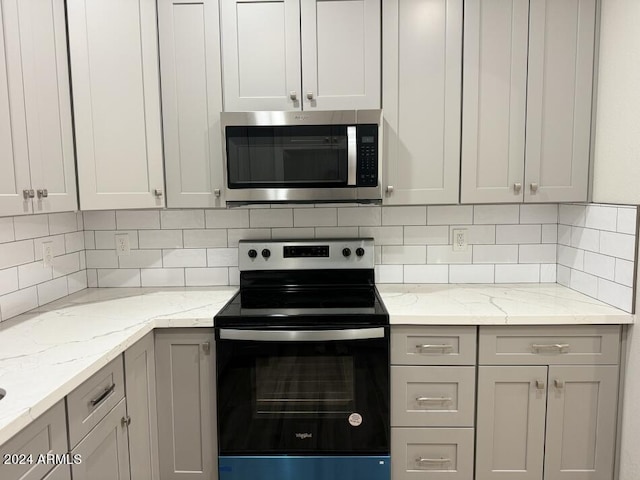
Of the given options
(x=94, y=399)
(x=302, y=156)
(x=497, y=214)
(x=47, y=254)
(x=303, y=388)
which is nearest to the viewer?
(x=94, y=399)

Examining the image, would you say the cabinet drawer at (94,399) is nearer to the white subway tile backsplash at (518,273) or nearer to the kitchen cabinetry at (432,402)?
the kitchen cabinetry at (432,402)

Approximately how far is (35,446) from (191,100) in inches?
59.3

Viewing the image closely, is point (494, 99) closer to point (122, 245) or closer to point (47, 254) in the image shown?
point (122, 245)

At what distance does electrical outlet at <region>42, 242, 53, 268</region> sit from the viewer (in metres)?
2.12

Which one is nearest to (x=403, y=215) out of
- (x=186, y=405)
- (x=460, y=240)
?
(x=460, y=240)

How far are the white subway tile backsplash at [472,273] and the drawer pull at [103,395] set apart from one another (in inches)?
68.4

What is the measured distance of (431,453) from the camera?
1936mm

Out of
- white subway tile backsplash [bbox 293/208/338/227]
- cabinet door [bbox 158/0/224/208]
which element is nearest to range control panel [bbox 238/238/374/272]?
white subway tile backsplash [bbox 293/208/338/227]

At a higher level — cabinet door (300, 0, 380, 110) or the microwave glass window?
cabinet door (300, 0, 380, 110)

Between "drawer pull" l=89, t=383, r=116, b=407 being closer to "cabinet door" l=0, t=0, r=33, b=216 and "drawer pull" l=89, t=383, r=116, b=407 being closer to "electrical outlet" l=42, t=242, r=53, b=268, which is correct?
"cabinet door" l=0, t=0, r=33, b=216

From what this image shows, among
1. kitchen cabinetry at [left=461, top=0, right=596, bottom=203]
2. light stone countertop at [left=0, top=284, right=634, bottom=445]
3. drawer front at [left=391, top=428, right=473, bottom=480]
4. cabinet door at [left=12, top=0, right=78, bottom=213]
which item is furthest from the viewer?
kitchen cabinetry at [left=461, top=0, right=596, bottom=203]

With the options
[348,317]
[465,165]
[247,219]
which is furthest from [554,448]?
[247,219]

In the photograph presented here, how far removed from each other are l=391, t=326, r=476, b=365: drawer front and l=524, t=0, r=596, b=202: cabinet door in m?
0.76

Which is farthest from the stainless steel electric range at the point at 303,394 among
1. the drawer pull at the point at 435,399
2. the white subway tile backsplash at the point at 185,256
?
the white subway tile backsplash at the point at 185,256
